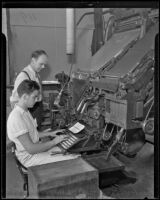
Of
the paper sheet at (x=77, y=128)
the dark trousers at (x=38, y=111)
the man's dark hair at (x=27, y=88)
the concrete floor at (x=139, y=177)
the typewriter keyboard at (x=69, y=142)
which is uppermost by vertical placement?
the man's dark hair at (x=27, y=88)

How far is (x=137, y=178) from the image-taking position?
7.09 feet

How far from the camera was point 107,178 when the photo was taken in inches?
75.4

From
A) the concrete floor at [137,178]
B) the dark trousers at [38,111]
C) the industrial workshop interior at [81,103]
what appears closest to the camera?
the industrial workshop interior at [81,103]

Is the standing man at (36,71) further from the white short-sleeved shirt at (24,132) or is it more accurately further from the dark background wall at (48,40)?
the white short-sleeved shirt at (24,132)

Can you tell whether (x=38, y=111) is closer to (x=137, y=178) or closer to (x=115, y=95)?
(x=115, y=95)

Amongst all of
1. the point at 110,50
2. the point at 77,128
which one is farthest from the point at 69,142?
the point at 110,50

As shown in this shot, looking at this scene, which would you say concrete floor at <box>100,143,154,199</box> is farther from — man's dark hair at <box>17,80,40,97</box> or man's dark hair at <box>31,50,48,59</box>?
man's dark hair at <box>31,50,48,59</box>

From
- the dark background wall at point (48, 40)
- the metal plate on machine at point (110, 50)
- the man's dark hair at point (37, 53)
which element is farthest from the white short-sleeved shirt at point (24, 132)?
the metal plate on machine at point (110, 50)

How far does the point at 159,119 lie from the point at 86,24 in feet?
4.08

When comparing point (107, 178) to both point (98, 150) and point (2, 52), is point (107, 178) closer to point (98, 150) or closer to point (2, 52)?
point (98, 150)

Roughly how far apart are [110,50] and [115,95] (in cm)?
77

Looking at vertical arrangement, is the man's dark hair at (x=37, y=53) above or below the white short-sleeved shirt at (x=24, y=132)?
above

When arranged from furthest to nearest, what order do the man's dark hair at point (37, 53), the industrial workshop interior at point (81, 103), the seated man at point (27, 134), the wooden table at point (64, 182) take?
the man's dark hair at point (37, 53) → the seated man at point (27, 134) → the industrial workshop interior at point (81, 103) → the wooden table at point (64, 182)

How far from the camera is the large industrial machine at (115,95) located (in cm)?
187
